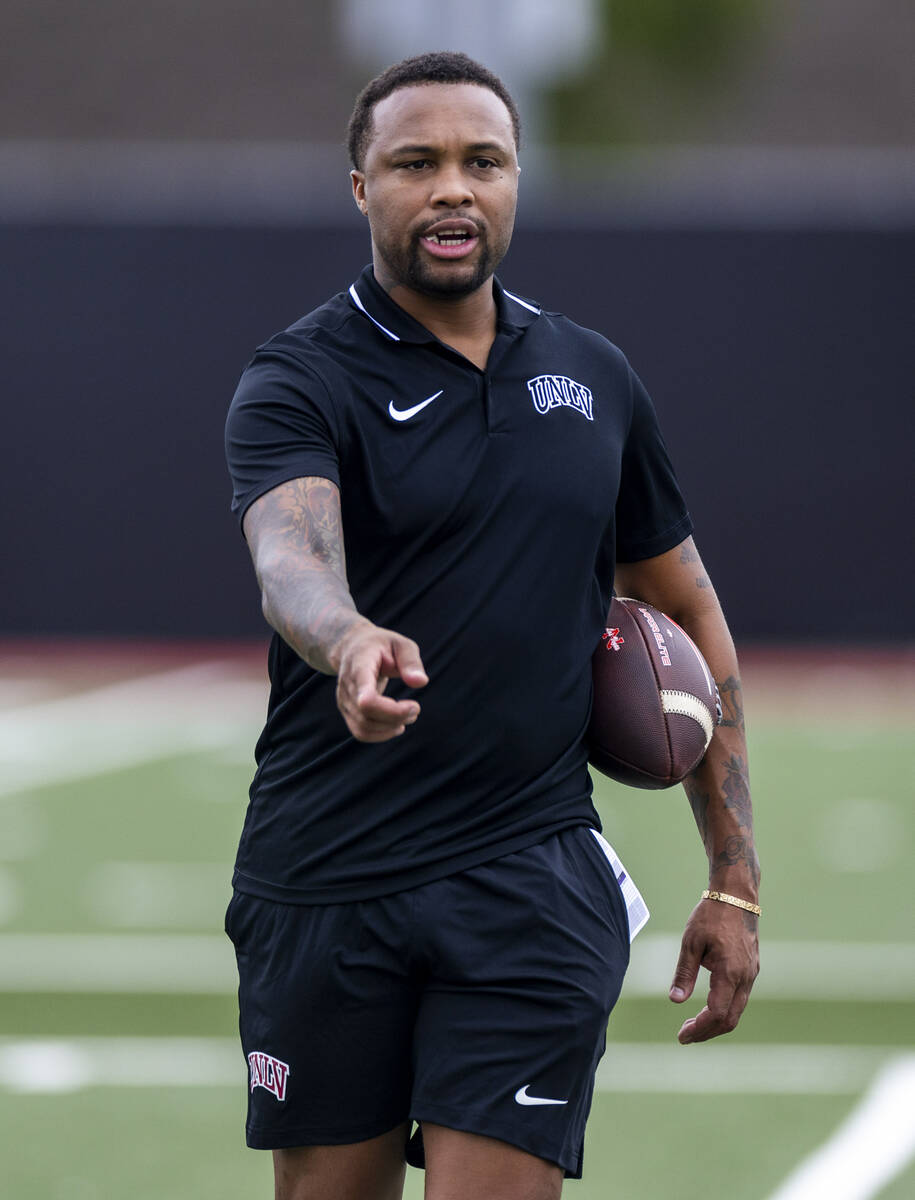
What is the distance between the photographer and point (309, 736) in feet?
11.2

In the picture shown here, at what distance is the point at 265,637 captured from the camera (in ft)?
48.8

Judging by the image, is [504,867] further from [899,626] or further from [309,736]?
[899,626]

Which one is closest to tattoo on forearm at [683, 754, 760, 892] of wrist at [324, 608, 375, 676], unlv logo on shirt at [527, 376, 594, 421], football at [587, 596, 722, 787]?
football at [587, 596, 722, 787]

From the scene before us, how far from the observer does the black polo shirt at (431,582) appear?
3.28m

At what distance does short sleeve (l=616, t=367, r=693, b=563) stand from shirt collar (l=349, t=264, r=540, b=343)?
0.26 metres

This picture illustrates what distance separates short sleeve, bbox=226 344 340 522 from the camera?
3156 millimetres

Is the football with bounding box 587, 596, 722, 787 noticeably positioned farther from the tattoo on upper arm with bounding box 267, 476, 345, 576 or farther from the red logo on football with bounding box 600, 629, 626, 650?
the tattoo on upper arm with bounding box 267, 476, 345, 576

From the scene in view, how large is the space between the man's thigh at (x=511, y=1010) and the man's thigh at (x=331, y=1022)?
0.07 metres

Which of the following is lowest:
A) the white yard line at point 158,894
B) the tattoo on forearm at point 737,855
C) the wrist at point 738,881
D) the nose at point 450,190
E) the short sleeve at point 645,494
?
the white yard line at point 158,894

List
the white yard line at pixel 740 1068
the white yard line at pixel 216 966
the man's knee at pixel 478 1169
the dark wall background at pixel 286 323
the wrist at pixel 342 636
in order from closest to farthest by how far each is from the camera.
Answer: the wrist at pixel 342 636
the man's knee at pixel 478 1169
the white yard line at pixel 740 1068
the white yard line at pixel 216 966
the dark wall background at pixel 286 323


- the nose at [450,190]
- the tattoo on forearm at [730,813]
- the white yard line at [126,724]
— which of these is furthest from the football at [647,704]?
the white yard line at [126,724]

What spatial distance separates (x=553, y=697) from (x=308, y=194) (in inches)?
474

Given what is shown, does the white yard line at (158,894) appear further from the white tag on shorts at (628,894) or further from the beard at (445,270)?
the beard at (445,270)

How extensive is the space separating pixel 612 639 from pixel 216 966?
3.84 metres
